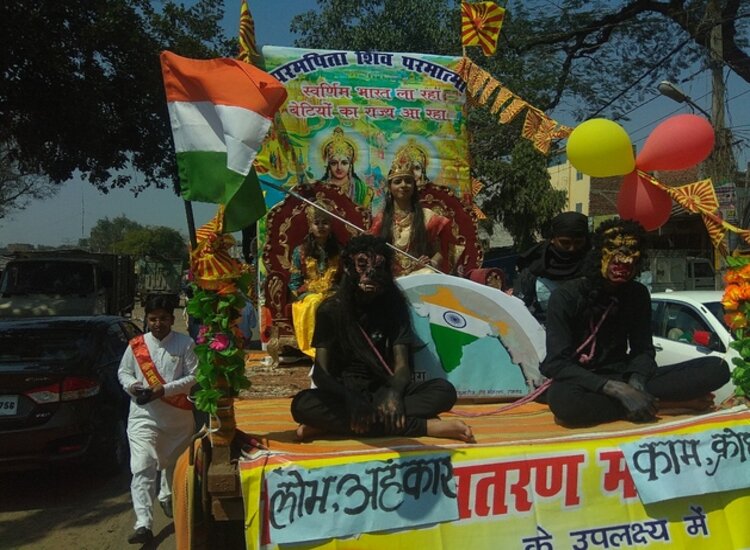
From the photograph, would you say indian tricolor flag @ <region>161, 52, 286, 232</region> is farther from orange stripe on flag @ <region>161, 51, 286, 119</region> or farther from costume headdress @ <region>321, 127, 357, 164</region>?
costume headdress @ <region>321, 127, 357, 164</region>

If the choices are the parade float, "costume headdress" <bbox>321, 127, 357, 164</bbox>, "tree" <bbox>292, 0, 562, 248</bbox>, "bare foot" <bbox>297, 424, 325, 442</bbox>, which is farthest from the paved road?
"tree" <bbox>292, 0, 562, 248</bbox>

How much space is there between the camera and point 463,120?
6.58 metres

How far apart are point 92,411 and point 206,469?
9.96 ft

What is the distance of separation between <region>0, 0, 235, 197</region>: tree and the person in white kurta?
5162 millimetres

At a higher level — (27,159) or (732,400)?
(27,159)

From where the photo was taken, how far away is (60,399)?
509 centimetres

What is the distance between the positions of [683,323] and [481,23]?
13.1 feet

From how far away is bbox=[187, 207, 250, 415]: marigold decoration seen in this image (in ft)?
8.67

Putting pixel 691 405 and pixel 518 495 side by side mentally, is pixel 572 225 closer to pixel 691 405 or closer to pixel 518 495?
pixel 691 405

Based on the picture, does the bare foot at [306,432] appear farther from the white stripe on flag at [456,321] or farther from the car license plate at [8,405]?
the car license plate at [8,405]

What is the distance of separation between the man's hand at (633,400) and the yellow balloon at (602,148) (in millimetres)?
1394

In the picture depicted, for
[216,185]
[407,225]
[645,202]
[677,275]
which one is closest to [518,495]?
[216,185]

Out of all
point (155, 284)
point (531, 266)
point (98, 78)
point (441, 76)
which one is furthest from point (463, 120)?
point (155, 284)

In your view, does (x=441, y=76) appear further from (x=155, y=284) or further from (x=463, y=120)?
(x=155, y=284)
